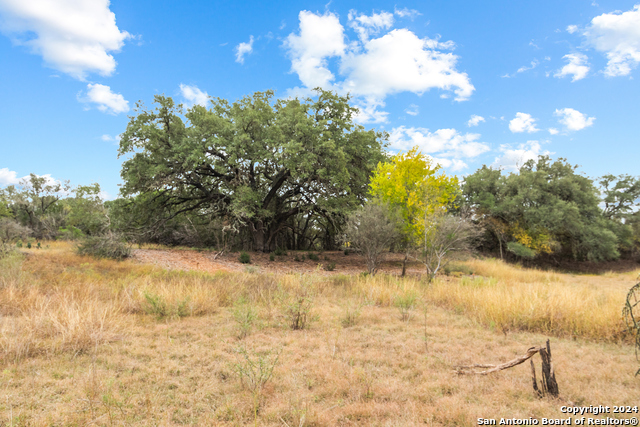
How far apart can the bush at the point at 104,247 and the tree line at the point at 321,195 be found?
1105 millimetres

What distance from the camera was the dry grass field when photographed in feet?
10.2

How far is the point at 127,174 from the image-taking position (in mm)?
17766

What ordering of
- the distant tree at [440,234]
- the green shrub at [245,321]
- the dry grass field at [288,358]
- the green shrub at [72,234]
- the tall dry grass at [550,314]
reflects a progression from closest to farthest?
1. the dry grass field at [288,358]
2. the green shrub at [245,321]
3. the tall dry grass at [550,314]
4. the distant tree at [440,234]
5. the green shrub at [72,234]

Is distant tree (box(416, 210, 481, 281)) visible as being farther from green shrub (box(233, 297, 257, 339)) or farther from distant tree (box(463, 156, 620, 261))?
distant tree (box(463, 156, 620, 261))

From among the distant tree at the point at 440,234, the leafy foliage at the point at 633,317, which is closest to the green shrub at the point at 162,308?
the leafy foliage at the point at 633,317

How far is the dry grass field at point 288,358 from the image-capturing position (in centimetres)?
312

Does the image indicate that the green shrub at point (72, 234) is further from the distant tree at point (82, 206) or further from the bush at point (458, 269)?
the bush at point (458, 269)

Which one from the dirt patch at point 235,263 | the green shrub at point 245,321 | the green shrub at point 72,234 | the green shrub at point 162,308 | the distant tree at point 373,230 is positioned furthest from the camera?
the green shrub at point 72,234

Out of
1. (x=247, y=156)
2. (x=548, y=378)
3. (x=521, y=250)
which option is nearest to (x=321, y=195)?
(x=247, y=156)

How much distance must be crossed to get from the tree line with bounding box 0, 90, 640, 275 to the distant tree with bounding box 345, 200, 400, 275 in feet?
0.18

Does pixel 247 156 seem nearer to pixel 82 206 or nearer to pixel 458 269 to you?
pixel 458 269

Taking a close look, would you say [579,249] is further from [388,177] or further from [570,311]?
[570,311]

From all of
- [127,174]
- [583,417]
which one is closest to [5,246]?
[127,174]

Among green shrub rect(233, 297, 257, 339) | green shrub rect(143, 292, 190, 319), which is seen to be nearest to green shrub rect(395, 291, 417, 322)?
green shrub rect(233, 297, 257, 339)
